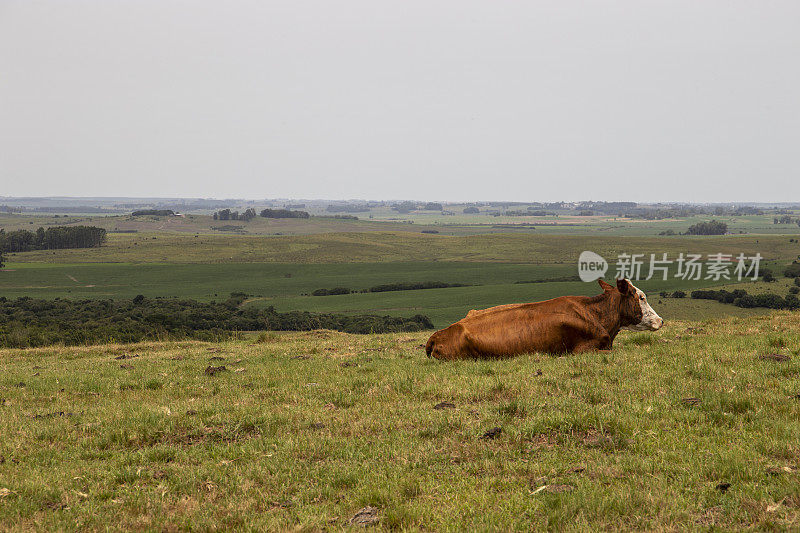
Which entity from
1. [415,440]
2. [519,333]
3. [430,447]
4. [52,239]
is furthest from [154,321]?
[52,239]

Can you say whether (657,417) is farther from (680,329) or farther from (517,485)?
(680,329)

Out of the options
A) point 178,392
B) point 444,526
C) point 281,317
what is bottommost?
point 281,317

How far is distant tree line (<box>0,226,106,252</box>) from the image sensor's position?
175m

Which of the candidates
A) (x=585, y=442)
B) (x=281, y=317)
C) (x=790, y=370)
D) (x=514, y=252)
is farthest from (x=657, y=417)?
(x=514, y=252)

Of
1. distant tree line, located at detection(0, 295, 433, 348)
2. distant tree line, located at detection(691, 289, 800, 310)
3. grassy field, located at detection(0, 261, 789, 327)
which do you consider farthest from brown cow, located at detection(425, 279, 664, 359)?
distant tree line, located at detection(691, 289, 800, 310)

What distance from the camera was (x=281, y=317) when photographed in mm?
68812

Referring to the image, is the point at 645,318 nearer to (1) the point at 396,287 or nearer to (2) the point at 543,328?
(2) the point at 543,328

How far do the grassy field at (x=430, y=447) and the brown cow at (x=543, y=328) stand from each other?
2.63 ft

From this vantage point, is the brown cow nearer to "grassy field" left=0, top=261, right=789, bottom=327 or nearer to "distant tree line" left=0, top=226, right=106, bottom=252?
"grassy field" left=0, top=261, right=789, bottom=327

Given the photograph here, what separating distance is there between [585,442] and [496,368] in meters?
4.43

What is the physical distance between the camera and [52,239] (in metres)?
181

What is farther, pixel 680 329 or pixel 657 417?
pixel 680 329

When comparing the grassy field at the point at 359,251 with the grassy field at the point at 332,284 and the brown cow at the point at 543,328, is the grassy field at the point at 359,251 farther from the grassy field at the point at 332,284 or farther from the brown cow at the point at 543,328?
the brown cow at the point at 543,328

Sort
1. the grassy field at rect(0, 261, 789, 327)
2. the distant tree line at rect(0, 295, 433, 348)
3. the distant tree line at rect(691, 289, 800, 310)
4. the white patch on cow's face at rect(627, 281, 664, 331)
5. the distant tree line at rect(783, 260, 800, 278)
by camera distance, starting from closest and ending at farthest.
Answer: the white patch on cow's face at rect(627, 281, 664, 331)
the distant tree line at rect(0, 295, 433, 348)
the distant tree line at rect(691, 289, 800, 310)
the grassy field at rect(0, 261, 789, 327)
the distant tree line at rect(783, 260, 800, 278)
